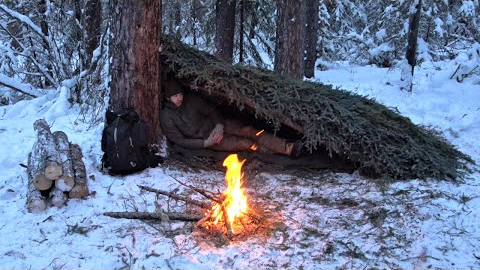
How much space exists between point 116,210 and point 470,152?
528 centimetres

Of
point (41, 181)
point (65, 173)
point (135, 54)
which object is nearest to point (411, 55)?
point (135, 54)

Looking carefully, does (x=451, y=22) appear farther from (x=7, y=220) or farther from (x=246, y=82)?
(x=7, y=220)

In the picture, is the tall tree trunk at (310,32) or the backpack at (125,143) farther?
the tall tree trunk at (310,32)

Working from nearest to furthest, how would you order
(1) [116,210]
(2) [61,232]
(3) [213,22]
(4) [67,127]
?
(2) [61,232] < (1) [116,210] < (4) [67,127] < (3) [213,22]

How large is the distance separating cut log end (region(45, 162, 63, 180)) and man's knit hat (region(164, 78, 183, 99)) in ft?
6.35

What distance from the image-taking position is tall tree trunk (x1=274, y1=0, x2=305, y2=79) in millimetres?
7816

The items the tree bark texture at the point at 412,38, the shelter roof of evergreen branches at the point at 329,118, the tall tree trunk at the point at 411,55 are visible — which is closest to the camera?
the shelter roof of evergreen branches at the point at 329,118

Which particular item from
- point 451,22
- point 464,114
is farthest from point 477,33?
point 464,114

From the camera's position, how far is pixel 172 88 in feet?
18.2

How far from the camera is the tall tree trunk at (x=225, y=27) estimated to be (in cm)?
1030

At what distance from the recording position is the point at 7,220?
3.83 m

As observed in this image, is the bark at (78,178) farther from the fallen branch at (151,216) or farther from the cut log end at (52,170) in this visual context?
the fallen branch at (151,216)

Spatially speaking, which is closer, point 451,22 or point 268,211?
point 268,211

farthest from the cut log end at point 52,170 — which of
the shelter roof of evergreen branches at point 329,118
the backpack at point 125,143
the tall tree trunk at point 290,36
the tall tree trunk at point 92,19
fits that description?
the tall tree trunk at point 92,19
